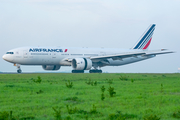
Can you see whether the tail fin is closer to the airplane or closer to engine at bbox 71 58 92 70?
the airplane

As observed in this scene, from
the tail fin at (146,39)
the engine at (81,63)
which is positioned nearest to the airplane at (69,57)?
the engine at (81,63)

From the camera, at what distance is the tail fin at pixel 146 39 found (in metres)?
51.5

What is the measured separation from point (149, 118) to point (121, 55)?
3536 cm

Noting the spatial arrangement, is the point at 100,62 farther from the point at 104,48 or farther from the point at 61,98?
the point at 61,98

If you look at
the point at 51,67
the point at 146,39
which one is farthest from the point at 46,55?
the point at 146,39

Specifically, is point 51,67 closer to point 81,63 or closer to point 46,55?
point 46,55

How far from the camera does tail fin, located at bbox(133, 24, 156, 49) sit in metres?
51.5

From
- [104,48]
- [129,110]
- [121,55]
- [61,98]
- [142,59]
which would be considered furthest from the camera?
[142,59]

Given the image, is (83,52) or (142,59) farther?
(142,59)

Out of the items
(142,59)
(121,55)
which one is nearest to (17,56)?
(121,55)

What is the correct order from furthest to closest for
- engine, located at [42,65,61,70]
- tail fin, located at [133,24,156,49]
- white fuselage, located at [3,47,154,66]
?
tail fin, located at [133,24,156,49], engine, located at [42,65,61,70], white fuselage, located at [3,47,154,66]

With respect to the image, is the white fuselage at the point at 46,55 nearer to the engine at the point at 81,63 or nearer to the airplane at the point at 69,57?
the airplane at the point at 69,57

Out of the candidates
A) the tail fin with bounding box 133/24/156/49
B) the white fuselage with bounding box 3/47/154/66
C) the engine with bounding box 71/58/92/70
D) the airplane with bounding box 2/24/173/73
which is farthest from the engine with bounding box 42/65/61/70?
the tail fin with bounding box 133/24/156/49

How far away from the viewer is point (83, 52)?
4378 cm
